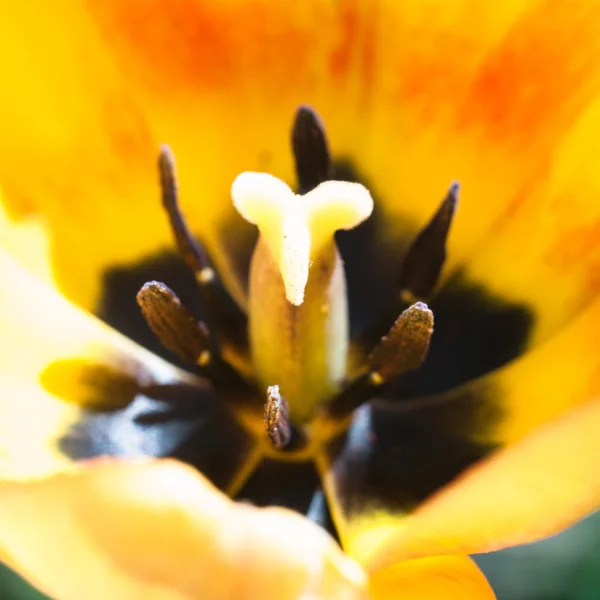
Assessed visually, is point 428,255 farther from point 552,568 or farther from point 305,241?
point 552,568

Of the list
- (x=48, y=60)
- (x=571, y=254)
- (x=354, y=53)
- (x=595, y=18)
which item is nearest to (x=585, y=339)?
(x=571, y=254)

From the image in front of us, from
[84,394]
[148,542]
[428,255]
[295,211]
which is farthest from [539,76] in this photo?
[148,542]

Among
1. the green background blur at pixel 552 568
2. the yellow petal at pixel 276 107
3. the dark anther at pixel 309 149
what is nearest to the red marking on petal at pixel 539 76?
the yellow petal at pixel 276 107

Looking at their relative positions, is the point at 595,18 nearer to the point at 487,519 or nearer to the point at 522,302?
the point at 522,302

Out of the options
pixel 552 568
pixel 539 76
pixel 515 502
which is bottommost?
pixel 552 568

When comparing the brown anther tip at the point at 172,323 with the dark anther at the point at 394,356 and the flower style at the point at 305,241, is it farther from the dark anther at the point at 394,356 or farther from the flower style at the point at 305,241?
the dark anther at the point at 394,356

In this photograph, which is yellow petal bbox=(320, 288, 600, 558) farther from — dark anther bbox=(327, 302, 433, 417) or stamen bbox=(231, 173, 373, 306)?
stamen bbox=(231, 173, 373, 306)
